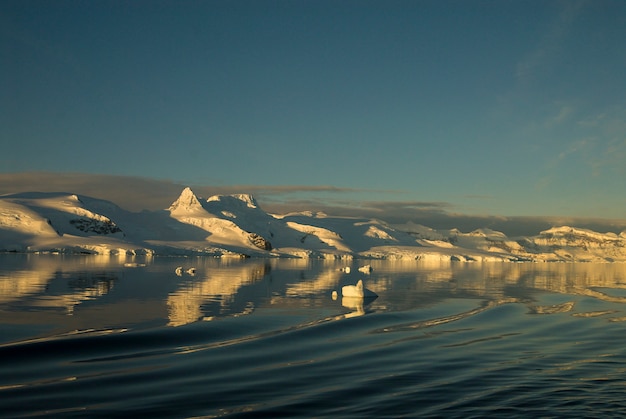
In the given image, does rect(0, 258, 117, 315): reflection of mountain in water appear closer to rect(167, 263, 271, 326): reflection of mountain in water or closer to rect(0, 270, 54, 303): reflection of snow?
rect(0, 270, 54, 303): reflection of snow

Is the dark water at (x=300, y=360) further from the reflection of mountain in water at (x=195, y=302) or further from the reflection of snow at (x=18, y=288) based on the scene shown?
the reflection of snow at (x=18, y=288)

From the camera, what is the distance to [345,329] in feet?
70.4

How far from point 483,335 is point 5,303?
67.8 ft

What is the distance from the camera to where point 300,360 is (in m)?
15.4

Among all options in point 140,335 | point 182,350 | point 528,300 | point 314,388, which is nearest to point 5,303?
point 140,335

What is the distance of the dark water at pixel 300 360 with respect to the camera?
35.3ft

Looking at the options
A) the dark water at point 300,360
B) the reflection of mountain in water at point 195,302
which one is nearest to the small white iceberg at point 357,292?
the dark water at point 300,360

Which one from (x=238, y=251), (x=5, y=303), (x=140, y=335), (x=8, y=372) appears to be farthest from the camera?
(x=238, y=251)

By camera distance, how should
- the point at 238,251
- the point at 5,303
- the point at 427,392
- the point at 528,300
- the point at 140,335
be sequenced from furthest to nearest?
1. the point at 238,251
2. the point at 528,300
3. the point at 5,303
4. the point at 140,335
5. the point at 427,392

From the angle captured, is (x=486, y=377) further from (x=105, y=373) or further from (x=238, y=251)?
(x=238, y=251)

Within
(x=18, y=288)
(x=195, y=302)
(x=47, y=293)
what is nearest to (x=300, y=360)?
(x=195, y=302)

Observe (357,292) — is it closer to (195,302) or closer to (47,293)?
(195,302)

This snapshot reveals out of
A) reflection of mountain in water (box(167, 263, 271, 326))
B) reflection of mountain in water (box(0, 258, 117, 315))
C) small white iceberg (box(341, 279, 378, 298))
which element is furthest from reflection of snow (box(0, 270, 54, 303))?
small white iceberg (box(341, 279, 378, 298))

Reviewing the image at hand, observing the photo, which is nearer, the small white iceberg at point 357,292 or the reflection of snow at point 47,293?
the reflection of snow at point 47,293
